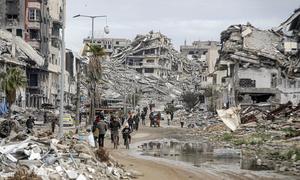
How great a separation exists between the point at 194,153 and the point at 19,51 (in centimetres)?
3930

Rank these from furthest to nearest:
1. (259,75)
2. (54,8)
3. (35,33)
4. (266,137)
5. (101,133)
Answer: (54,8), (35,33), (259,75), (266,137), (101,133)

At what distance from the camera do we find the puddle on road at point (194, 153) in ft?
83.9

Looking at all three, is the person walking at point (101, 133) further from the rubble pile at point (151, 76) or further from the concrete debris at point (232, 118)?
the rubble pile at point (151, 76)

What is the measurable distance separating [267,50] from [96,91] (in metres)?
25.4

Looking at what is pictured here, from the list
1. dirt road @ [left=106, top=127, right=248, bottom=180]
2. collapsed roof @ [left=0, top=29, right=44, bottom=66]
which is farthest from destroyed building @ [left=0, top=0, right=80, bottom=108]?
dirt road @ [left=106, top=127, right=248, bottom=180]

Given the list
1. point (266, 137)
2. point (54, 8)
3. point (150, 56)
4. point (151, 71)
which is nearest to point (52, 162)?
point (266, 137)

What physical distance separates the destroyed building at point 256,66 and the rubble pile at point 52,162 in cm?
4161

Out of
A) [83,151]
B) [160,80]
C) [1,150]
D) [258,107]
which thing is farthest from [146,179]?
[160,80]

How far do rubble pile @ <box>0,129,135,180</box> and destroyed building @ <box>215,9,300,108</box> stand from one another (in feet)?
137

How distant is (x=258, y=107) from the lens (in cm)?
5941

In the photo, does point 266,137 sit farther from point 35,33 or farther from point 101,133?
point 35,33

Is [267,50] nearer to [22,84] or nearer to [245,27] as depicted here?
[245,27]

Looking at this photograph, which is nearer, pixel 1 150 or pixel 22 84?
pixel 1 150

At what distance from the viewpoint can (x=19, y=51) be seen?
64875 millimetres
